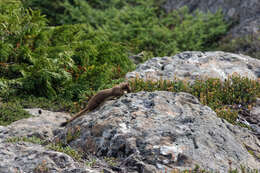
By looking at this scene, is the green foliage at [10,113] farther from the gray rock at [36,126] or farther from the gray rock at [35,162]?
the gray rock at [35,162]

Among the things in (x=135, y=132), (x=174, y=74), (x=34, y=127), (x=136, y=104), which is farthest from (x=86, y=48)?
(x=135, y=132)

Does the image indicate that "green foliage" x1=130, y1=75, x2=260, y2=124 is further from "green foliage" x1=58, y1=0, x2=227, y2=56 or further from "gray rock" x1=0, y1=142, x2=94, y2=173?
"green foliage" x1=58, y1=0, x2=227, y2=56

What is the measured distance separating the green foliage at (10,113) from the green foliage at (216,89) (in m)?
3.04

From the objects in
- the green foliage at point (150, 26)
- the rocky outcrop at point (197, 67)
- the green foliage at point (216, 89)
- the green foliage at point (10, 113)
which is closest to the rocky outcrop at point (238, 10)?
the green foliage at point (150, 26)

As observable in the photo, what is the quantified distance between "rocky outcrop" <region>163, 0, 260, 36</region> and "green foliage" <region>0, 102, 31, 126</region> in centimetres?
1158

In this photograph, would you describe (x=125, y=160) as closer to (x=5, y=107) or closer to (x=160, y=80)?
(x=160, y=80)

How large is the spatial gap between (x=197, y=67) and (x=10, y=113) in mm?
5423

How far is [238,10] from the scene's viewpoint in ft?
59.9

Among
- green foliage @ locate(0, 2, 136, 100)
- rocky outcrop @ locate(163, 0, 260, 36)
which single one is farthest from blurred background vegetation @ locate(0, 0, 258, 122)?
rocky outcrop @ locate(163, 0, 260, 36)

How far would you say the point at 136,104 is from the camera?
661 centimetres

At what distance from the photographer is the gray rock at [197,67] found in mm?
9805

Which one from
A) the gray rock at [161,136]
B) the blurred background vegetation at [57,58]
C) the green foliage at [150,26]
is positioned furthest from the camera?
the green foliage at [150,26]

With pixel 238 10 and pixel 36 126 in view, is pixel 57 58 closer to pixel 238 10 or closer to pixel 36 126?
pixel 36 126

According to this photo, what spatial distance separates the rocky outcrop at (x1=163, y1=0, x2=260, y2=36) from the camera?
16938 millimetres
